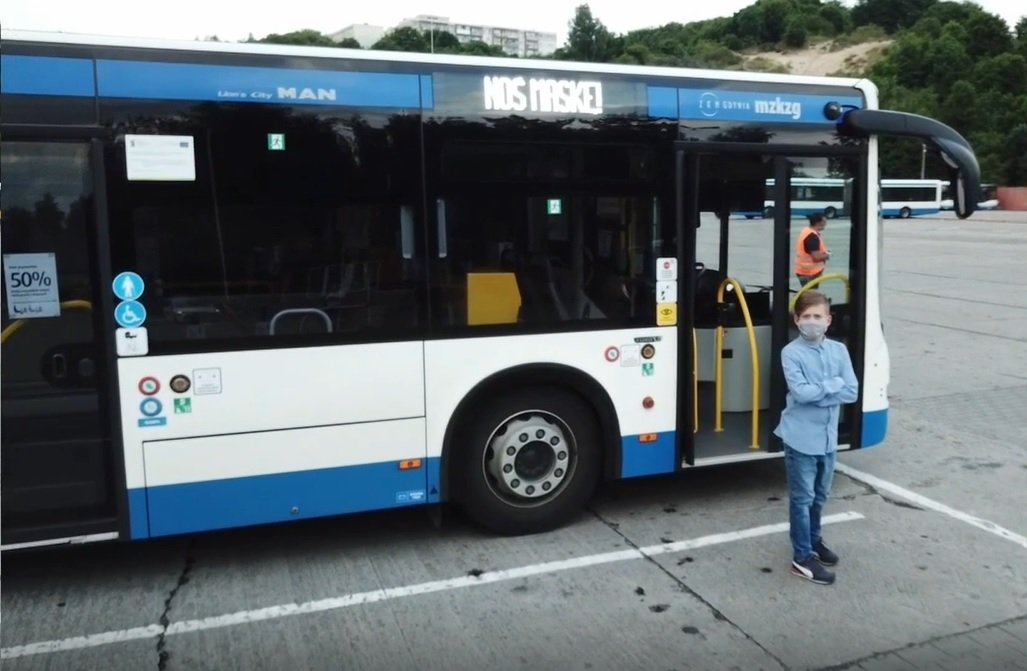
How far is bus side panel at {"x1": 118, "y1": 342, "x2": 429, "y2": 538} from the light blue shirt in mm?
1951

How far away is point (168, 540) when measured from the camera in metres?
5.22

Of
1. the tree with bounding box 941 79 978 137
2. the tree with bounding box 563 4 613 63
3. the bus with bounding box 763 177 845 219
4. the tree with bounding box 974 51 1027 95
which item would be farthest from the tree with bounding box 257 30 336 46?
the tree with bounding box 974 51 1027 95

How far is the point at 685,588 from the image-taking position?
4.56 m

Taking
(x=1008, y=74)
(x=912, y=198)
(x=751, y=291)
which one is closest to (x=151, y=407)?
(x=751, y=291)

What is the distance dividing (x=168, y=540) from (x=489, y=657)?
7.77 ft

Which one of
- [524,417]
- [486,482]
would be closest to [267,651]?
[486,482]

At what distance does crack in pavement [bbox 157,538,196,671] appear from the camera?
3.85 meters

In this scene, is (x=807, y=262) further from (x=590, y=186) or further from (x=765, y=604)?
(x=765, y=604)

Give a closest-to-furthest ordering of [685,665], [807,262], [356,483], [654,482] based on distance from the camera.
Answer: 1. [685,665]
2. [356,483]
3. [807,262]
4. [654,482]

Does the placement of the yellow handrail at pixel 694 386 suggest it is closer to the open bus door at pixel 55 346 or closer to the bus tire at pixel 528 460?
the bus tire at pixel 528 460

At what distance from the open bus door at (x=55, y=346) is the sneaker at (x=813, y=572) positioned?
11.4 ft

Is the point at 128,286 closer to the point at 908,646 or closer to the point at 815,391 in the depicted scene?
the point at 815,391

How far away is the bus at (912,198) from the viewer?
57312 mm

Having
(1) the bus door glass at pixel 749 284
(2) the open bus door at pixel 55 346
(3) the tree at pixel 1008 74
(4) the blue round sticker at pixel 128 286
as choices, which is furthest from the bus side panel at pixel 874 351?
(3) the tree at pixel 1008 74
